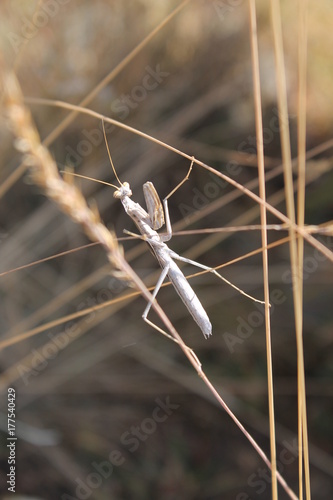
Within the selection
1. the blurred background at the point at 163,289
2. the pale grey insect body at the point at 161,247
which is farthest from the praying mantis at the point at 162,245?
the blurred background at the point at 163,289

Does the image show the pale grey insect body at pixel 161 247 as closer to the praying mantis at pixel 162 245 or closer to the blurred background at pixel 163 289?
the praying mantis at pixel 162 245

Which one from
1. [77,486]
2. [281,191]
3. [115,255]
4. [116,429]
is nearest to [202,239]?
[281,191]

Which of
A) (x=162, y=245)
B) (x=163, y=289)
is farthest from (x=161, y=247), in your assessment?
(x=163, y=289)

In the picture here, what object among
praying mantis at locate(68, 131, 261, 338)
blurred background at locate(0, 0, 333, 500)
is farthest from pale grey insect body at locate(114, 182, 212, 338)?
blurred background at locate(0, 0, 333, 500)

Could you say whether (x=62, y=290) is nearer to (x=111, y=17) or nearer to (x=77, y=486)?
(x=77, y=486)

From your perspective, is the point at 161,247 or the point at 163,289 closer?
the point at 161,247

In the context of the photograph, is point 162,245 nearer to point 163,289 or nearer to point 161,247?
point 161,247
